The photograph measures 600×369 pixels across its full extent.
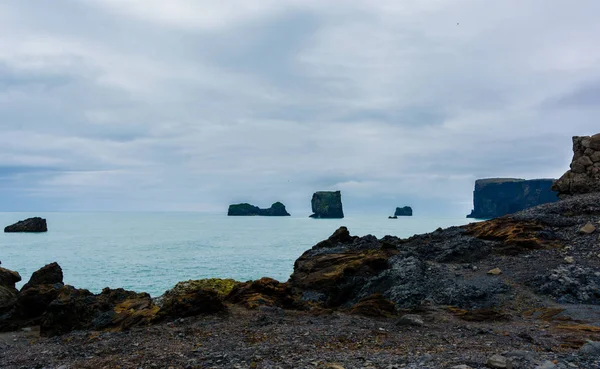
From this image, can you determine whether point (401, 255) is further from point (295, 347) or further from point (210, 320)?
point (295, 347)

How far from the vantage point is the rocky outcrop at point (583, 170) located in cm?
3753

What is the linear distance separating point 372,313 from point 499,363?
8.14 m

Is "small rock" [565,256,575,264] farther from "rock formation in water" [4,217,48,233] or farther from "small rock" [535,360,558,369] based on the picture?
"rock formation in water" [4,217,48,233]

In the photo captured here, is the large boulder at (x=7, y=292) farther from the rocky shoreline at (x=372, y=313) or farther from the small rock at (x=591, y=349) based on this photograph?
the small rock at (x=591, y=349)

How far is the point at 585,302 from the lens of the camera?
1848 cm

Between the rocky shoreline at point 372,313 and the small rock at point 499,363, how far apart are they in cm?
16

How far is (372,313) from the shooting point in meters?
17.0

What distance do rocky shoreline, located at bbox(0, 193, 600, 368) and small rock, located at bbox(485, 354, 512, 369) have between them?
16 centimetres

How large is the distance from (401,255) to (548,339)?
12.9m

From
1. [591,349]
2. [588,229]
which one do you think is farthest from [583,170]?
[591,349]

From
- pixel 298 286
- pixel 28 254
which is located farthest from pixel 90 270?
→ pixel 298 286

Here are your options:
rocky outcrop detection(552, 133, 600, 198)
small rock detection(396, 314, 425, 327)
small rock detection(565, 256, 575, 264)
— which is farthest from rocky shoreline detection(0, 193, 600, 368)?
rocky outcrop detection(552, 133, 600, 198)

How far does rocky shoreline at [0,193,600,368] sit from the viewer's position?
11.6 meters

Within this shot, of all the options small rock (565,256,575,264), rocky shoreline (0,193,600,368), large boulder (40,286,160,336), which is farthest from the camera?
small rock (565,256,575,264)
